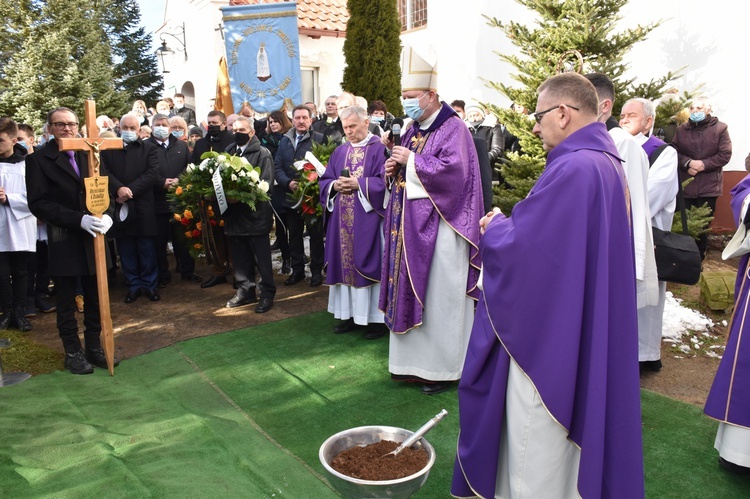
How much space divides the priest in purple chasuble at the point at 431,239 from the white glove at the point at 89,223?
8.05ft

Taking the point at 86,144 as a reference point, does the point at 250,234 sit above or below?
below

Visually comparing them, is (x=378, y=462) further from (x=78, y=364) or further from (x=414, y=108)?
(x=78, y=364)

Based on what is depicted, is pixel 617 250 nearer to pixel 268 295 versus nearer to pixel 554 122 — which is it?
pixel 554 122

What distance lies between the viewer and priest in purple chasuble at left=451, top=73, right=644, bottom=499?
2529mm

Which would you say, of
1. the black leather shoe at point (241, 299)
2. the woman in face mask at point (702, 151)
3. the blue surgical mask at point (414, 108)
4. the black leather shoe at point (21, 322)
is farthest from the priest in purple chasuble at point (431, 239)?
the woman in face mask at point (702, 151)

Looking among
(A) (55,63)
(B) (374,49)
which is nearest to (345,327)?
(B) (374,49)

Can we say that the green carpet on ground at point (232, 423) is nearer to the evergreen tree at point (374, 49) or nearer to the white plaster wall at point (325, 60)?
the evergreen tree at point (374, 49)

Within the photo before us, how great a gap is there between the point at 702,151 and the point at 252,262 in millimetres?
6378

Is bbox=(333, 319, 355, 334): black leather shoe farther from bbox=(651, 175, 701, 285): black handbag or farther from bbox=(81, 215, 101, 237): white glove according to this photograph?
bbox=(651, 175, 701, 285): black handbag

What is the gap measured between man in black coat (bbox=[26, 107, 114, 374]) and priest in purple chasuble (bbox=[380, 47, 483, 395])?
2.50 meters

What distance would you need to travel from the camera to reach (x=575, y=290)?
2.52 m

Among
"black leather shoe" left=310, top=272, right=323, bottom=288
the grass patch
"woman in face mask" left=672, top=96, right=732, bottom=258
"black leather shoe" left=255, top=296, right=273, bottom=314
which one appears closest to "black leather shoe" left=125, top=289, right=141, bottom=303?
the grass patch

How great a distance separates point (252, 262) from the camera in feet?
24.8

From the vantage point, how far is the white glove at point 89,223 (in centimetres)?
507
